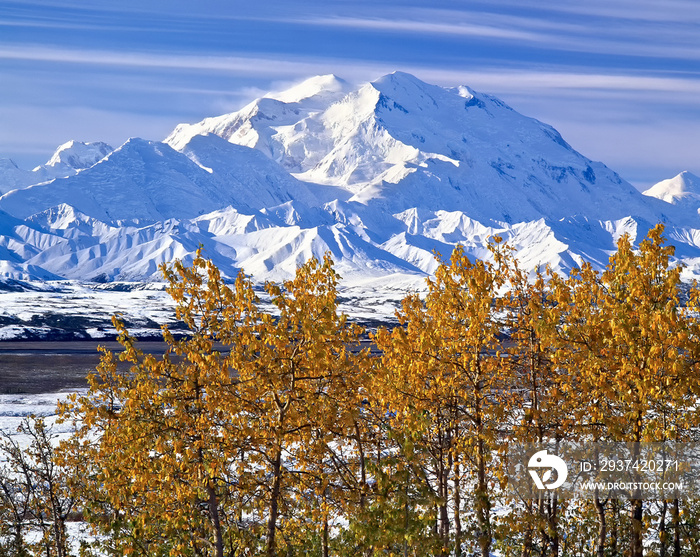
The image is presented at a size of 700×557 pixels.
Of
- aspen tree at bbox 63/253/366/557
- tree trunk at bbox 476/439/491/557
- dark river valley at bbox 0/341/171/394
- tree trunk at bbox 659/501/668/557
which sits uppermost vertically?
dark river valley at bbox 0/341/171/394

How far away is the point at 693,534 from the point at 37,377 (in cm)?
7926

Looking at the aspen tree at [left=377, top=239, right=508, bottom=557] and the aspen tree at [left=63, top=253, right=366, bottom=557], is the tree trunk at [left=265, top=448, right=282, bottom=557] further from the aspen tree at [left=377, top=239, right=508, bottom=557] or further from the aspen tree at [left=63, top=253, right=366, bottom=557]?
the aspen tree at [left=377, top=239, right=508, bottom=557]

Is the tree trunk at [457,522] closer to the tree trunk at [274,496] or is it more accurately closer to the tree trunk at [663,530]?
the tree trunk at [274,496]

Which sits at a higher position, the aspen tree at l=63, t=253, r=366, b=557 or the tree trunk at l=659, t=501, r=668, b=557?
the aspen tree at l=63, t=253, r=366, b=557

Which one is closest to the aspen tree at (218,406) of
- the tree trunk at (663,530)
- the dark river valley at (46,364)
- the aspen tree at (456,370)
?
the aspen tree at (456,370)

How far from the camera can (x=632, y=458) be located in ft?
52.6

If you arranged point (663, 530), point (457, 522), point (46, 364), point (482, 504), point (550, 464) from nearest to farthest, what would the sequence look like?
point (482, 504) < point (550, 464) < point (457, 522) < point (663, 530) < point (46, 364)

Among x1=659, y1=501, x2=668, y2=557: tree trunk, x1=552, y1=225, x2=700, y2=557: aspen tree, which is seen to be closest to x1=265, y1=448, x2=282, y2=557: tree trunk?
x1=552, y1=225, x2=700, y2=557: aspen tree

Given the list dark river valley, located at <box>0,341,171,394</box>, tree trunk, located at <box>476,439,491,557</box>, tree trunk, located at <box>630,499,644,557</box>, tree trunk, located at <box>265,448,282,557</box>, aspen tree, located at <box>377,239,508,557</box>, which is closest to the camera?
tree trunk, located at <box>265,448,282,557</box>

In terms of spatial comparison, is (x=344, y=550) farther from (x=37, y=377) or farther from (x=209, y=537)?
(x=37, y=377)

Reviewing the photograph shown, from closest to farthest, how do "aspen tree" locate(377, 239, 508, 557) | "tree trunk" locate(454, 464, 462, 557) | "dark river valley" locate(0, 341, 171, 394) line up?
"tree trunk" locate(454, 464, 462, 557) < "aspen tree" locate(377, 239, 508, 557) < "dark river valley" locate(0, 341, 171, 394)

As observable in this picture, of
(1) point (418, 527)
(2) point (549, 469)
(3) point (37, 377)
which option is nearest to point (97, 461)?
(1) point (418, 527)

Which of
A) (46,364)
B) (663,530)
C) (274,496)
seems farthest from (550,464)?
(46,364)

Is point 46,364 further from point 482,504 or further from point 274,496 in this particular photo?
point 482,504
